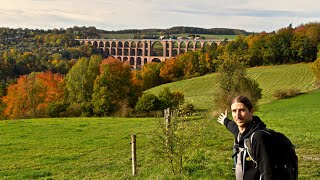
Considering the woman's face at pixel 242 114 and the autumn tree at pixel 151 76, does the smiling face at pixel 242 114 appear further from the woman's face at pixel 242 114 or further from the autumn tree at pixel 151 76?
the autumn tree at pixel 151 76

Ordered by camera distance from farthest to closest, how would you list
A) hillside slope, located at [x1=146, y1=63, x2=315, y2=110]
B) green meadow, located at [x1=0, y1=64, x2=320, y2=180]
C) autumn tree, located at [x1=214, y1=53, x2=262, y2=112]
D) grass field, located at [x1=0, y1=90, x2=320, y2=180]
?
hillside slope, located at [x1=146, y1=63, x2=315, y2=110], autumn tree, located at [x1=214, y1=53, x2=262, y2=112], grass field, located at [x1=0, y1=90, x2=320, y2=180], green meadow, located at [x1=0, y1=64, x2=320, y2=180]

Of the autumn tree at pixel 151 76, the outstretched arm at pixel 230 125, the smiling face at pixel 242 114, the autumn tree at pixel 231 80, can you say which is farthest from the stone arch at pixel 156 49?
the smiling face at pixel 242 114

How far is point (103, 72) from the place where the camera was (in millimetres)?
43875

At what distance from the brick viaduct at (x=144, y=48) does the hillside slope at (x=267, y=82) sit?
63.4m

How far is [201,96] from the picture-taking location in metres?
59.3

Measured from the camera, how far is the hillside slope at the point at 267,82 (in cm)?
5700

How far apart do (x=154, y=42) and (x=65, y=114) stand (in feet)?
362

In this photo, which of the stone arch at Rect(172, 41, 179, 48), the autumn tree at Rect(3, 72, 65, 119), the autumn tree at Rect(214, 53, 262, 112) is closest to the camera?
the autumn tree at Rect(214, 53, 262, 112)

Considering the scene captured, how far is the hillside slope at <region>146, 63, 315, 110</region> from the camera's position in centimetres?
5700

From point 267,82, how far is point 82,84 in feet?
106

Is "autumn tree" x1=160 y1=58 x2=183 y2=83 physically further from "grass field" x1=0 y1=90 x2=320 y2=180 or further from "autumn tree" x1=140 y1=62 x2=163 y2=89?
"grass field" x1=0 y1=90 x2=320 y2=180

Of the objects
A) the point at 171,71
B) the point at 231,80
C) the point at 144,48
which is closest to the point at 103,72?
the point at 231,80

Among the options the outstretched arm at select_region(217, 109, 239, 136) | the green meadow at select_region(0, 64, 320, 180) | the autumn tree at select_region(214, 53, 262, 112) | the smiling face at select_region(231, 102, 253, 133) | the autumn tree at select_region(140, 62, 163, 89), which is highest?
the smiling face at select_region(231, 102, 253, 133)

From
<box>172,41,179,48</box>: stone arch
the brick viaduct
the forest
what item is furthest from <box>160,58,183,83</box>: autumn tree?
<box>172,41,179,48</box>: stone arch
